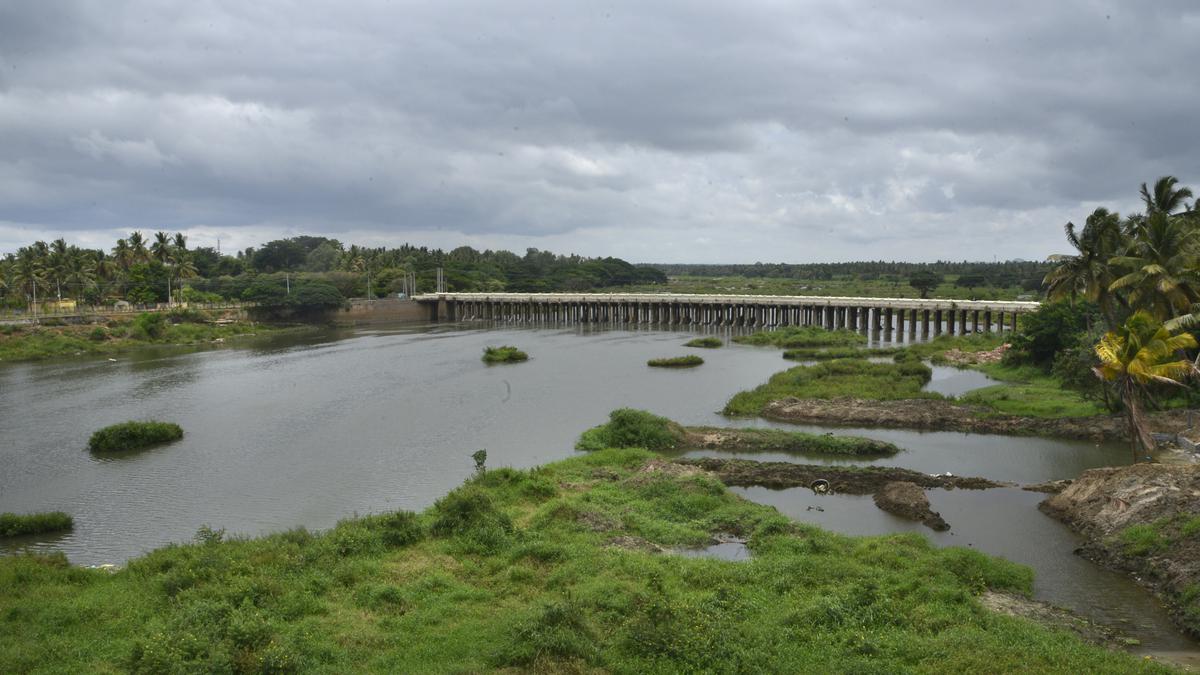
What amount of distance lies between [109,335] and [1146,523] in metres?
81.4

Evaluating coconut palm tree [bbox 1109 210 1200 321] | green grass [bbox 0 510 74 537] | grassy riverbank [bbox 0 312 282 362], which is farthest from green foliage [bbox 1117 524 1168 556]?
grassy riverbank [bbox 0 312 282 362]

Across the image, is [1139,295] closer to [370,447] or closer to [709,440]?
[709,440]

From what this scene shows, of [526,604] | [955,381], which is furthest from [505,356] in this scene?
[526,604]

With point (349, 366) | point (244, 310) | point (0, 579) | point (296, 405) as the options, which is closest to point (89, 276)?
point (244, 310)

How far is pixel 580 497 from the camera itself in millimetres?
23875

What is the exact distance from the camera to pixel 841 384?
146 ft

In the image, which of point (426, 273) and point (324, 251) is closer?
point (426, 273)

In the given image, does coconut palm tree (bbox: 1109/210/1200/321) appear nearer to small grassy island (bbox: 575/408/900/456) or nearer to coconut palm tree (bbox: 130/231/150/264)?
small grassy island (bbox: 575/408/900/456)

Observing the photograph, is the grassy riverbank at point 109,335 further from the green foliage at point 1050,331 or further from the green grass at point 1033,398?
the green foliage at point 1050,331

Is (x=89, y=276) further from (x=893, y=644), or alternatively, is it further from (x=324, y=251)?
(x=893, y=644)

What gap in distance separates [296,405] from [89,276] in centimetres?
6313

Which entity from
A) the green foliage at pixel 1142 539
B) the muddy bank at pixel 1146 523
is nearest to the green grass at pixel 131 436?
the muddy bank at pixel 1146 523

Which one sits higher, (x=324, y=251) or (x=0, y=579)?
(x=324, y=251)

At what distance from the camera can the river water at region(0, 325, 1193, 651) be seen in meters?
22.4
